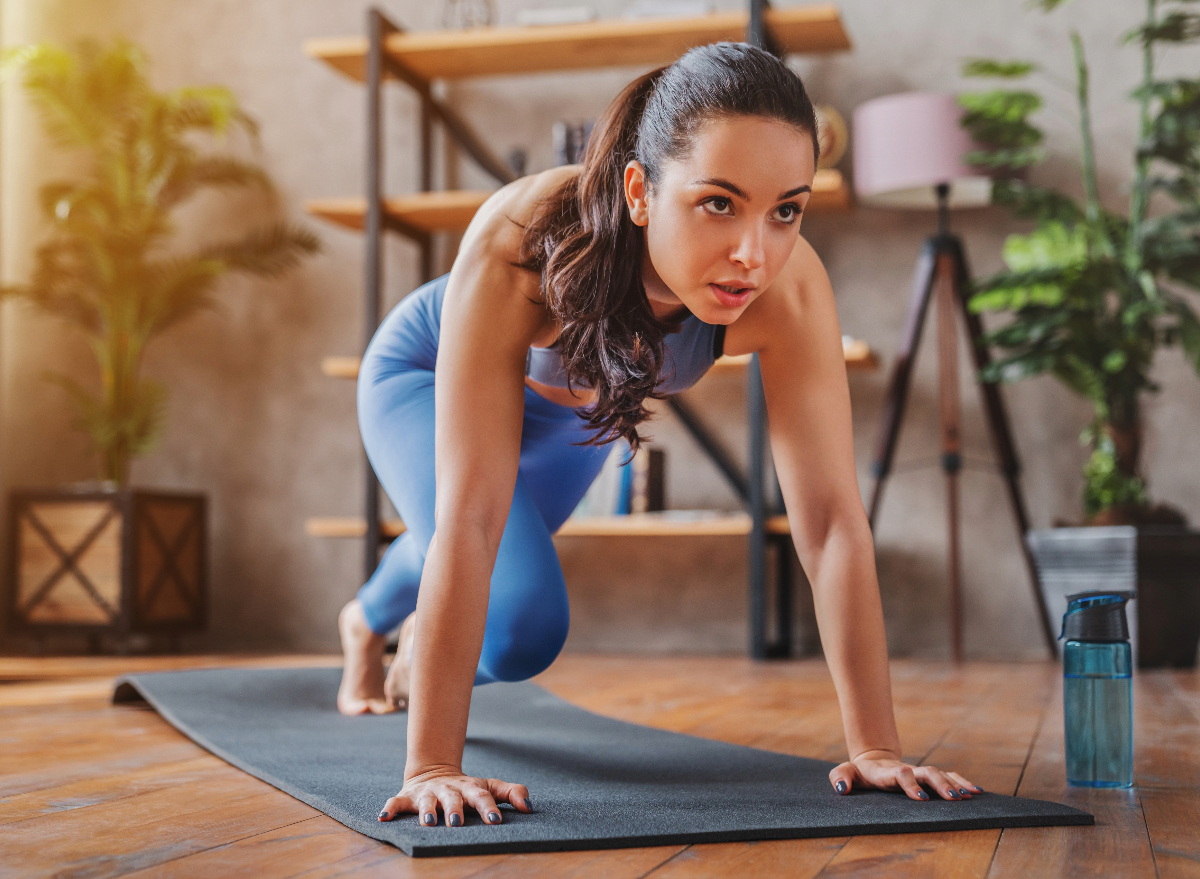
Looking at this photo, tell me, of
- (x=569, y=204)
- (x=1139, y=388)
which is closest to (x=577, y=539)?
(x=1139, y=388)

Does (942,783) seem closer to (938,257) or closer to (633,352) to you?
(633,352)

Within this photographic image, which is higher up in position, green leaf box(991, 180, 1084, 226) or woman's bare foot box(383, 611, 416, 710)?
green leaf box(991, 180, 1084, 226)

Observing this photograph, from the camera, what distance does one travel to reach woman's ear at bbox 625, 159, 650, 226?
3.76ft

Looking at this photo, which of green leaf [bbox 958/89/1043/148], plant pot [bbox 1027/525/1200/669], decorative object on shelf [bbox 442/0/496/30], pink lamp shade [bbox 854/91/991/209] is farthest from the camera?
decorative object on shelf [bbox 442/0/496/30]

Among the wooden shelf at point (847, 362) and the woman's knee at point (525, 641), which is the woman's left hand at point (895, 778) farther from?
the wooden shelf at point (847, 362)

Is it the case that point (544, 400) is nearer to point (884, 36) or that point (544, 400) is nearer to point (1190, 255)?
point (1190, 255)

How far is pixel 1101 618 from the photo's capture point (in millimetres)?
1253

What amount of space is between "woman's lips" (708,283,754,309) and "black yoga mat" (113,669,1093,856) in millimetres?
479

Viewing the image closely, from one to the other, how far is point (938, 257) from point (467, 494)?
222cm

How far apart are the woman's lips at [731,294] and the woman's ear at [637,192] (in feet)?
0.35

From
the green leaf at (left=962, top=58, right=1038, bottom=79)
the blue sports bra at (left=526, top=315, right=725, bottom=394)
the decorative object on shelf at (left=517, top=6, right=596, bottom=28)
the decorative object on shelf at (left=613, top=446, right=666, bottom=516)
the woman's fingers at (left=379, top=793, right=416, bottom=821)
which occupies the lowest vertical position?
the woman's fingers at (left=379, top=793, right=416, bottom=821)

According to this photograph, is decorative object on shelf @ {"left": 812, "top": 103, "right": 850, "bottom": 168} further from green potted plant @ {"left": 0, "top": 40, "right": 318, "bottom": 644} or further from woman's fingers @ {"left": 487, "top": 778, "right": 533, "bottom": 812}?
woman's fingers @ {"left": 487, "top": 778, "right": 533, "bottom": 812}

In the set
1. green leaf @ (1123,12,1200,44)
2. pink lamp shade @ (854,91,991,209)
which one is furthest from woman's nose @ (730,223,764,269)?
green leaf @ (1123,12,1200,44)

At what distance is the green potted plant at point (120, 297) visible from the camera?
331 cm
